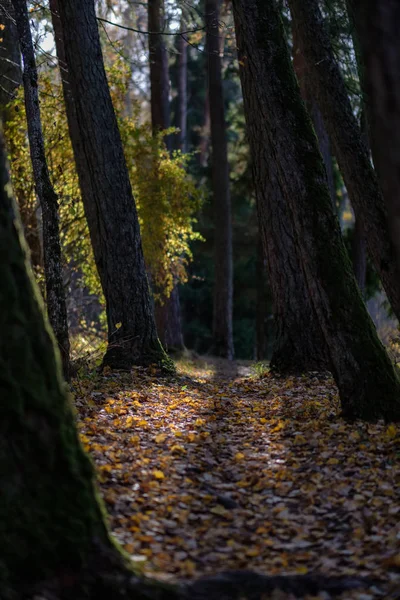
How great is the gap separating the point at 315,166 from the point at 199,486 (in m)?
3.82

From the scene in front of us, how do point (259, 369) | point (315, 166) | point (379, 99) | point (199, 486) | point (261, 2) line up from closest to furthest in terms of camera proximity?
point (379, 99), point (199, 486), point (315, 166), point (261, 2), point (259, 369)

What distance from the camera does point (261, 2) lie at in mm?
8078

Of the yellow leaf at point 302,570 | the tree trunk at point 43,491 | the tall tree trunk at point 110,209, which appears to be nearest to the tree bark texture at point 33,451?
the tree trunk at point 43,491

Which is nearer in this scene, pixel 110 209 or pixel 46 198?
pixel 46 198

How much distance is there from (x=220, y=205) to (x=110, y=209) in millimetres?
10068

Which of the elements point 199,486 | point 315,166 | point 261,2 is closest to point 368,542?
point 199,486

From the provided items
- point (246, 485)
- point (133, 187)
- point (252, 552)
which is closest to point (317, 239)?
point (246, 485)

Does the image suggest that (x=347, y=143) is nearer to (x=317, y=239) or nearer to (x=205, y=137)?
(x=317, y=239)

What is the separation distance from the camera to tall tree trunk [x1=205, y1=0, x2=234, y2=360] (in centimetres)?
1977

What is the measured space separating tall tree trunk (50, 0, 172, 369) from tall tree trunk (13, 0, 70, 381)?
6.89 ft

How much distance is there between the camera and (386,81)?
149 inches

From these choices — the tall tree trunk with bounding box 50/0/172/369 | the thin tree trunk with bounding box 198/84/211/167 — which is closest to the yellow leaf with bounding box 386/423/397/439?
the tall tree trunk with bounding box 50/0/172/369

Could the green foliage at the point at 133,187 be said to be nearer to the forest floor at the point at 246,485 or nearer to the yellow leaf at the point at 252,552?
the forest floor at the point at 246,485

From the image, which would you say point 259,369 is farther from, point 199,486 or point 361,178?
point 199,486
